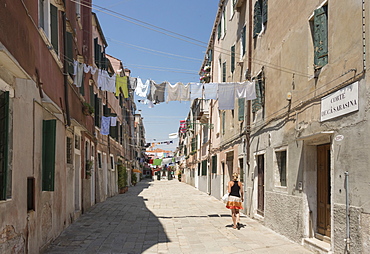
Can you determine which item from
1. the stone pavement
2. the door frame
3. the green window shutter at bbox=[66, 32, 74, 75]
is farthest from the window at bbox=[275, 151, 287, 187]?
the green window shutter at bbox=[66, 32, 74, 75]

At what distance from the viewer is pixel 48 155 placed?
7.86m

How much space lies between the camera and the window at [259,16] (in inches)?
Answer: 475

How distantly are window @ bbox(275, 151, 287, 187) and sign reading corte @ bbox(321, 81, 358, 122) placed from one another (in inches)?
124

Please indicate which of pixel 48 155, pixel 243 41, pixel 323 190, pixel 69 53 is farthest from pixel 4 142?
pixel 243 41

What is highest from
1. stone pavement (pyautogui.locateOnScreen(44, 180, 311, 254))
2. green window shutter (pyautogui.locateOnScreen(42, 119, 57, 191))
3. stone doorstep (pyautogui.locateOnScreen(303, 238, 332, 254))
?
green window shutter (pyautogui.locateOnScreen(42, 119, 57, 191))

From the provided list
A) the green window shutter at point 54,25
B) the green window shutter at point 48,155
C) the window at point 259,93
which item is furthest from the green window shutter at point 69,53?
the window at point 259,93

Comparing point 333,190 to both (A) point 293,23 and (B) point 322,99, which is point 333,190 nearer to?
(B) point 322,99

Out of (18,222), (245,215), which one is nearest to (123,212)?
(245,215)

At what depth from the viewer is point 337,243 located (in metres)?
6.71

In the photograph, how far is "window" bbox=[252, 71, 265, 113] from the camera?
12141mm

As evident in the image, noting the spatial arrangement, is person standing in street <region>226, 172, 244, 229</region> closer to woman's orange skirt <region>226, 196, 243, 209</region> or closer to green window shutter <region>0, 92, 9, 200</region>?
woman's orange skirt <region>226, 196, 243, 209</region>

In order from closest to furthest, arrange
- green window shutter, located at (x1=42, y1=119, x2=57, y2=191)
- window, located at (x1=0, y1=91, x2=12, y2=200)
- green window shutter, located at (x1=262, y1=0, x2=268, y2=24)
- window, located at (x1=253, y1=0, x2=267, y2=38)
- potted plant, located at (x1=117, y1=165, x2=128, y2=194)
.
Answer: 1. window, located at (x1=0, y1=91, x2=12, y2=200)
2. green window shutter, located at (x1=42, y1=119, x2=57, y2=191)
3. green window shutter, located at (x1=262, y1=0, x2=268, y2=24)
4. window, located at (x1=253, y1=0, x2=267, y2=38)
5. potted plant, located at (x1=117, y1=165, x2=128, y2=194)

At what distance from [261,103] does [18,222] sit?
8.29 m

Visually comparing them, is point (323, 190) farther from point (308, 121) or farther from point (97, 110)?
point (97, 110)
